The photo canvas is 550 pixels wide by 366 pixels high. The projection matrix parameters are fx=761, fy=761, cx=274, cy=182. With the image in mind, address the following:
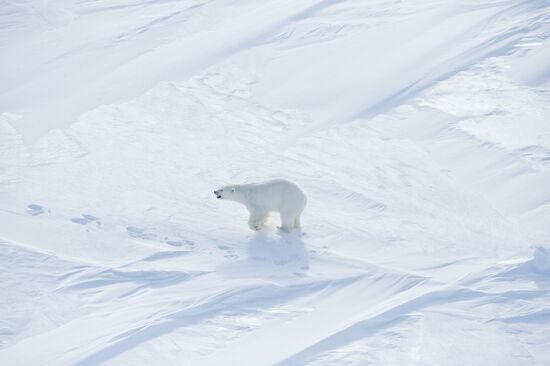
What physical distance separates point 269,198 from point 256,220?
12.0 inches

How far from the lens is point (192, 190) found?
29.3 ft

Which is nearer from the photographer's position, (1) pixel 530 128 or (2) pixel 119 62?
(1) pixel 530 128

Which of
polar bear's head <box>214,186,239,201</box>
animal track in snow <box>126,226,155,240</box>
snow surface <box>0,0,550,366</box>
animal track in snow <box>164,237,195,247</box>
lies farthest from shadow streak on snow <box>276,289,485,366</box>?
animal track in snow <box>126,226,155,240</box>

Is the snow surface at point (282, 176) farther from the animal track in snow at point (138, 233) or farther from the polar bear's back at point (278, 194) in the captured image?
the polar bear's back at point (278, 194)

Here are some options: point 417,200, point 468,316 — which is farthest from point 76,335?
point 417,200

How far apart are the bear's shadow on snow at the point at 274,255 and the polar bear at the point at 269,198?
0.12 meters

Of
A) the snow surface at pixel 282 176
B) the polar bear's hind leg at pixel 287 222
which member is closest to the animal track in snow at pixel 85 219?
the snow surface at pixel 282 176

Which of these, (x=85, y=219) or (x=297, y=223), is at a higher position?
(x=297, y=223)

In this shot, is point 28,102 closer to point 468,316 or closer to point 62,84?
point 62,84

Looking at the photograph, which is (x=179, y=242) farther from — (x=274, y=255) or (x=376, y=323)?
(x=376, y=323)

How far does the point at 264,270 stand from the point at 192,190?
1965mm

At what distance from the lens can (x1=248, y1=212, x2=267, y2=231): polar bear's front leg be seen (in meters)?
7.64

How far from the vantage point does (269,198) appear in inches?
296

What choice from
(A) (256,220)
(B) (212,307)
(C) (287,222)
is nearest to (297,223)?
(C) (287,222)
